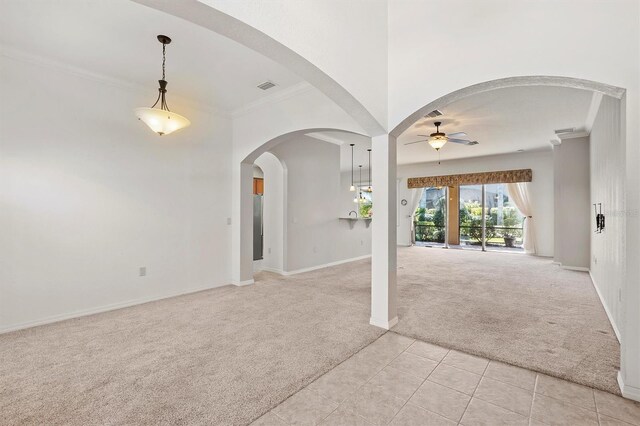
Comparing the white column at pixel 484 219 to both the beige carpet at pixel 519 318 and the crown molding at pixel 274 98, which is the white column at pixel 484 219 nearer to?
the beige carpet at pixel 519 318

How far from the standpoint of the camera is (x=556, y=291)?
15.4ft

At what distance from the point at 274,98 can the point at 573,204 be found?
6766 mm

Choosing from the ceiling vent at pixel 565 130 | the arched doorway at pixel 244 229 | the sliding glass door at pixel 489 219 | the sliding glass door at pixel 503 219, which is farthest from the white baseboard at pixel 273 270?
the sliding glass door at pixel 503 219

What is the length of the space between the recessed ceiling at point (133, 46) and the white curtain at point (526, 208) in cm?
809

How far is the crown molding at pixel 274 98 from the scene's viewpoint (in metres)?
4.03

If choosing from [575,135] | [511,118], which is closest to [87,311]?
[511,118]

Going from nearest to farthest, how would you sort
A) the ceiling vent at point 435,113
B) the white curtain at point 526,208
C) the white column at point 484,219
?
the ceiling vent at point 435,113, the white curtain at point 526,208, the white column at point 484,219

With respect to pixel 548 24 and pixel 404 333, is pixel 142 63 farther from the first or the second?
pixel 404 333

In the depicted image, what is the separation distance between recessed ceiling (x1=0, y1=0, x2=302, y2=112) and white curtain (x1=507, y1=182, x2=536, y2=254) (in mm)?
8094

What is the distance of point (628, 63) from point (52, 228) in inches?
219

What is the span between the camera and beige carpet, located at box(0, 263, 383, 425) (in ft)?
6.34

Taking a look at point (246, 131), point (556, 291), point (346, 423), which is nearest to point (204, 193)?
point (246, 131)

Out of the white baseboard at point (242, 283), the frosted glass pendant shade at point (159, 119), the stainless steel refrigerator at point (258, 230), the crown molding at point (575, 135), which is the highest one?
the crown molding at point (575, 135)

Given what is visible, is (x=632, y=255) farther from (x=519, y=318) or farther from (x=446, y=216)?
(x=446, y=216)
